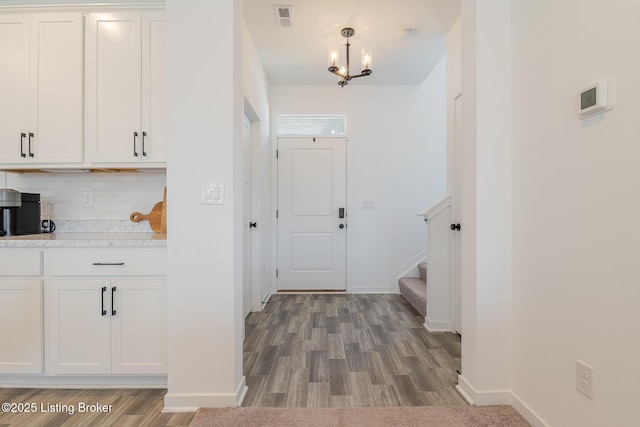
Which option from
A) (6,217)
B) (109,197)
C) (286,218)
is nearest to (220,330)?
(109,197)

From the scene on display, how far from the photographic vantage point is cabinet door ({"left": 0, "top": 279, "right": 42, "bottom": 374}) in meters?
1.98

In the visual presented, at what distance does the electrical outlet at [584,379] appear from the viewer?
4.29 ft

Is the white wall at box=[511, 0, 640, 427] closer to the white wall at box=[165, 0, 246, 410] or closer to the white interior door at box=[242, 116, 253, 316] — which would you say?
the white wall at box=[165, 0, 246, 410]

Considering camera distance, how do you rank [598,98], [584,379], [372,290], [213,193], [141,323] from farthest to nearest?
[372,290] < [141,323] < [213,193] < [584,379] < [598,98]

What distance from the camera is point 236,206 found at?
186 centimetres

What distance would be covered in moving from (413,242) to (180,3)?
3.63m

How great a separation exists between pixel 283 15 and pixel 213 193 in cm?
190

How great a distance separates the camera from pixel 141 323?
77.0 inches

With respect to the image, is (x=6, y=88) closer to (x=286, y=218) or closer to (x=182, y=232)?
(x=182, y=232)

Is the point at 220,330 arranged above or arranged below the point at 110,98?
below

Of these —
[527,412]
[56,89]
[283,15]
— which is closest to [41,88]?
[56,89]

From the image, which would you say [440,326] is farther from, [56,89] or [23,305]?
[56,89]

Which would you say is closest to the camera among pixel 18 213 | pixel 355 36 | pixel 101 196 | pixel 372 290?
pixel 18 213

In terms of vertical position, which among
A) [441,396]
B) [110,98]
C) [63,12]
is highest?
[63,12]
